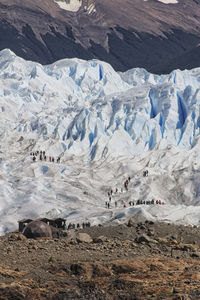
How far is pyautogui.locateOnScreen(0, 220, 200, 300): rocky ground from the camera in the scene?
13328 millimetres

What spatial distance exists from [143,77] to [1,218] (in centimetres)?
10933

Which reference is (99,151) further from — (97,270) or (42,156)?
(97,270)

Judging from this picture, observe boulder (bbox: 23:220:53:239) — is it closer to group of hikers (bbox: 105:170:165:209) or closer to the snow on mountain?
the snow on mountain

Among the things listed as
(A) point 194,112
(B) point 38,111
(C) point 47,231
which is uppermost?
(C) point 47,231

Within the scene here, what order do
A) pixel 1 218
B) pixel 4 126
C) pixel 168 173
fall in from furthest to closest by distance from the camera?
1. pixel 4 126
2. pixel 168 173
3. pixel 1 218

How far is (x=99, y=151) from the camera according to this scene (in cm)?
8125

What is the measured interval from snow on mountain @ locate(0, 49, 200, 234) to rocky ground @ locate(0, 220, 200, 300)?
674 inches

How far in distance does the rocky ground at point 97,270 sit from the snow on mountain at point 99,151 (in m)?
17.1

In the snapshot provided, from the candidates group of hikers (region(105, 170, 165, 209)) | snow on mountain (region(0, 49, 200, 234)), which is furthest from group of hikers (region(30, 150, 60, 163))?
group of hikers (region(105, 170, 165, 209))

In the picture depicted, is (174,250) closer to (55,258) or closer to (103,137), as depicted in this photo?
(55,258)

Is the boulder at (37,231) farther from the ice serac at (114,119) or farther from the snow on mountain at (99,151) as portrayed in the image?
the ice serac at (114,119)

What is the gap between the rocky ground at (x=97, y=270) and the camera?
13.3 metres

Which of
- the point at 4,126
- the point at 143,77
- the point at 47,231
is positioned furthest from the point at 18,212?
the point at 143,77

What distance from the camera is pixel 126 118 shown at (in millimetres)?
87438
